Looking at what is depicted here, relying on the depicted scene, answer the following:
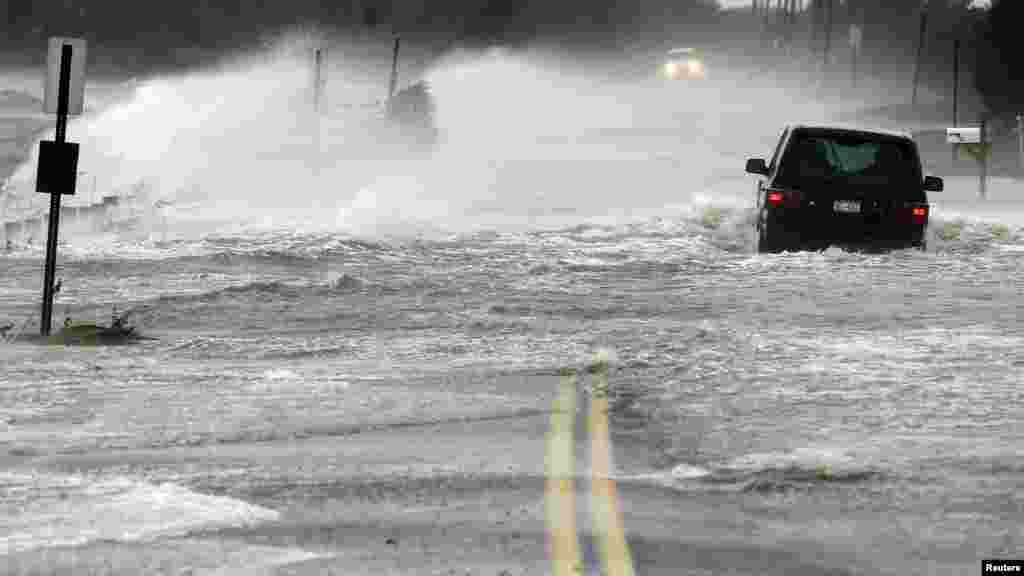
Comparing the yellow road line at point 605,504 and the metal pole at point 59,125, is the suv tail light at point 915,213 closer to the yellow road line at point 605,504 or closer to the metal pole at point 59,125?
the metal pole at point 59,125

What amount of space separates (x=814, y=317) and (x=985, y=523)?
337 inches

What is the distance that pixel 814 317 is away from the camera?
1636 cm

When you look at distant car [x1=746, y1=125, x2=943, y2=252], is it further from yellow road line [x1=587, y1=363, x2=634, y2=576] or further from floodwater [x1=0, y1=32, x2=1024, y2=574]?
yellow road line [x1=587, y1=363, x2=634, y2=576]

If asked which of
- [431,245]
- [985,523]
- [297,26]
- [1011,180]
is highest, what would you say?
[297,26]

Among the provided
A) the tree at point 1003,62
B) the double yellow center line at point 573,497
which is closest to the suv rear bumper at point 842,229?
the double yellow center line at point 573,497

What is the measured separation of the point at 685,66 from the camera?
9331 cm

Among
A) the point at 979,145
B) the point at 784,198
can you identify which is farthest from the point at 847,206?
the point at 979,145

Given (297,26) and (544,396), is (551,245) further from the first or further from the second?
(297,26)

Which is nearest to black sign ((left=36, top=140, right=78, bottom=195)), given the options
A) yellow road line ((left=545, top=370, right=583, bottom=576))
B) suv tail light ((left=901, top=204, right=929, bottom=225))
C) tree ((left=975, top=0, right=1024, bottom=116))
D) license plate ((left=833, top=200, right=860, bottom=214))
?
yellow road line ((left=545, top=370, right=583, bottom=576))

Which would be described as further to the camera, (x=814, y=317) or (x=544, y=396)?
(x=814, y=317)

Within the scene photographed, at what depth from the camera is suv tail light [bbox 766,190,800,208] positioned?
21.0m

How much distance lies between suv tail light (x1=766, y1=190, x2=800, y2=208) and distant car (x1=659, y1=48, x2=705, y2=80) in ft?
239

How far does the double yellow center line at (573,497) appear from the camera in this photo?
23.0ft

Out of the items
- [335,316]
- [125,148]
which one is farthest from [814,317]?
[125,148]
